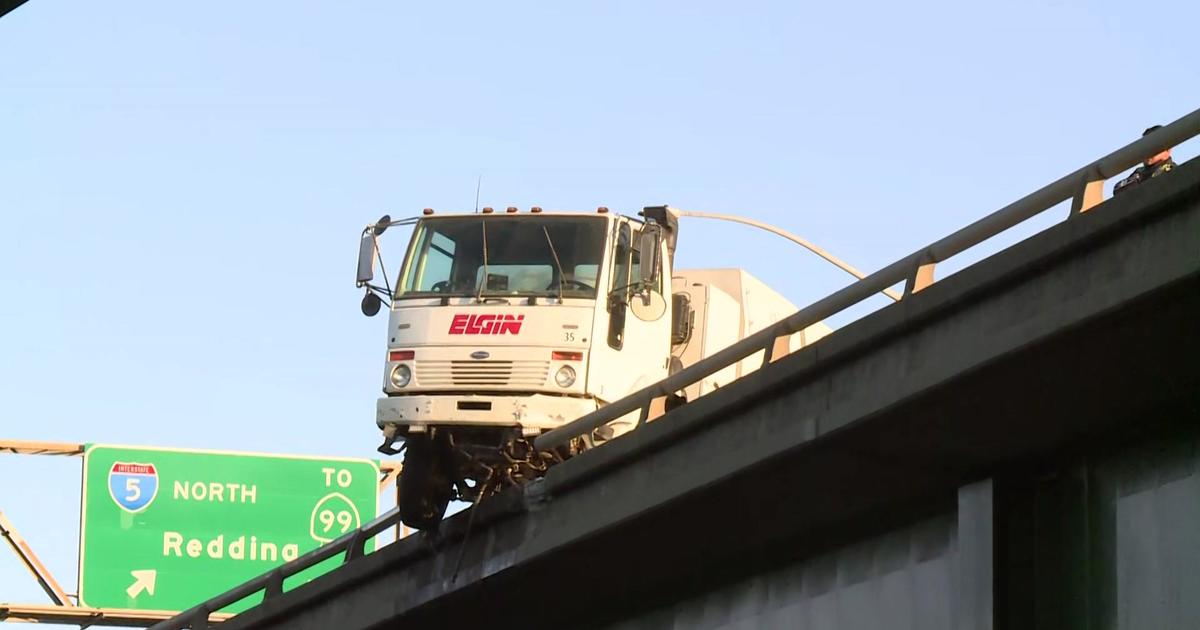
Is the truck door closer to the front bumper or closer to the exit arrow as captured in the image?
the front bumper

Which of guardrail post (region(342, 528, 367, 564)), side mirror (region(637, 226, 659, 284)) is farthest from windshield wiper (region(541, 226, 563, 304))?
guardrail post (region(342, 528, 367, 564))

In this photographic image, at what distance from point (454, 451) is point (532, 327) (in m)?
1.36

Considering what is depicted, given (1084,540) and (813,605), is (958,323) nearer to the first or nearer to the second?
(1084,540)

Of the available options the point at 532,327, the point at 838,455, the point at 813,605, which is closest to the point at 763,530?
the point at 813,605

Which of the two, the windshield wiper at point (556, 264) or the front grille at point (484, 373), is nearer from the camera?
the front grille at point (484, 373)

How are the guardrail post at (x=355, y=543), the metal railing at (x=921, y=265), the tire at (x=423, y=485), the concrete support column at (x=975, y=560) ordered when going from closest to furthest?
1. the metal railing at (x=921, y=265)
2. the concrete support column at (x=975, y=560)
3. the tire at (x=423, y=485)
4. the guardrail post at (x=355, y=543)

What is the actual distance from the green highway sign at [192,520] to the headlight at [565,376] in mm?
9635

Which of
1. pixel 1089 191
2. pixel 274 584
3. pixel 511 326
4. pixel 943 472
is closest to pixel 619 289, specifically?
pixel 511 326

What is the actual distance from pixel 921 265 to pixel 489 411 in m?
5.77

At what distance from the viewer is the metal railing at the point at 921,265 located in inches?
458

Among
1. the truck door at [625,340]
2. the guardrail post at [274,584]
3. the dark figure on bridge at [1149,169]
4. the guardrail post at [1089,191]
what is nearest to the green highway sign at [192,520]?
the guardrail post at [274,584]

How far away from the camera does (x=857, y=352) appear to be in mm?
13500

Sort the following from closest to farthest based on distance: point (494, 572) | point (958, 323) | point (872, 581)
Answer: point (958, 323) < point (872, 581) < point (494, 572)

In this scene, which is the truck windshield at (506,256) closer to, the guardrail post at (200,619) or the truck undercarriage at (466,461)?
the truck undercarriage at (466,461)
